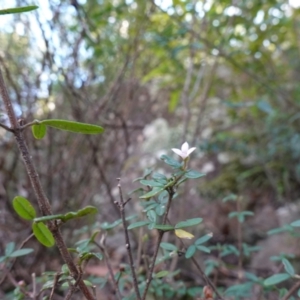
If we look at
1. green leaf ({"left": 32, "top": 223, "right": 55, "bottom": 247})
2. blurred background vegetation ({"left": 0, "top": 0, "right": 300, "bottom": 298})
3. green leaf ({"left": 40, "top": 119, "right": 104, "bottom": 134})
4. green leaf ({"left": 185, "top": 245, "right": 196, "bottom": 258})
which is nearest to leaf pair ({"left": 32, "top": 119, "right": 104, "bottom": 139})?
green leaf ({"left": 40, "top": 119, "right": 104, "bottom": 134})

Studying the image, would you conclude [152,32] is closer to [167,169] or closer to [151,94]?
[167,169]

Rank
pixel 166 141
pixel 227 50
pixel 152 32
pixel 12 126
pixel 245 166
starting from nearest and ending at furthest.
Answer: pixel 12 126, pixel 152 32, pixel 227 50, pixel 166 141, pixel 245 166

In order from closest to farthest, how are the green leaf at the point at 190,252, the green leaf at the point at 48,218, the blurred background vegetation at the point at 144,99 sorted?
the green leaf at the point at 48,218 → the green leaf at the point at 190,252 → the blurred background vegetation at the point at 144,99

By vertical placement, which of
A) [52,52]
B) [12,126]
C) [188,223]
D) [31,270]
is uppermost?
[52,52]

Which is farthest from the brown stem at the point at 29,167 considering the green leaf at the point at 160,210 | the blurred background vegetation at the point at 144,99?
the blurred background vegetation at the point at 144,99

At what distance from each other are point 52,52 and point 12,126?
89cm

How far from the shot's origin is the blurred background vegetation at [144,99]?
1308 mm

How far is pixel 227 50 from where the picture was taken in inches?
70.4

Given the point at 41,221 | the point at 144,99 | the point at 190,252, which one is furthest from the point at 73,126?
the point at 144,99

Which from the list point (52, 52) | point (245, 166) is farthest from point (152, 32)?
point (245, 166)

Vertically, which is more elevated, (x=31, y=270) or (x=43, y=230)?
(x=43, y=230)

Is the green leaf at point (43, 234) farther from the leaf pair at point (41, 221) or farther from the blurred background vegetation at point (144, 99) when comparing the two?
the blurred background vegetation at point (144, 99)

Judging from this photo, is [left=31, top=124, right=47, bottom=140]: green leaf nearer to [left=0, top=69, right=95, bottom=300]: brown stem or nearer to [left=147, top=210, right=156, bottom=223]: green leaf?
[left=0, top=69, right=95, bottom=300]: brown stem

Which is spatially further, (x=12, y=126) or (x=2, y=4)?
(x=2, y=4)
